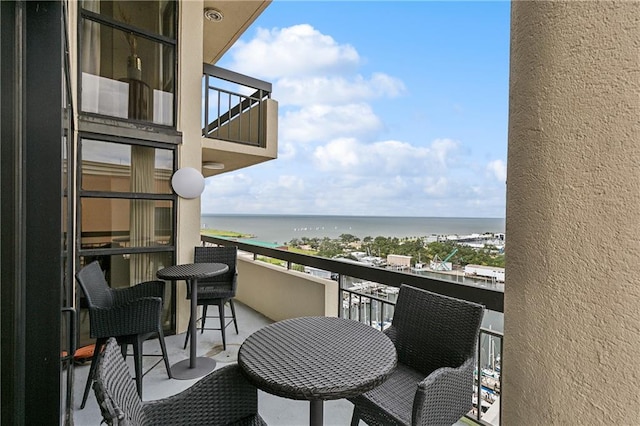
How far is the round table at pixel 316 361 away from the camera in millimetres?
1279

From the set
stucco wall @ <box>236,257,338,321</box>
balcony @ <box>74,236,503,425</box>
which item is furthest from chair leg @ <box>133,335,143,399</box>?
stucco wall @ <box>236,257,338,321</box>

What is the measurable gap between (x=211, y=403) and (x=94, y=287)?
211cm

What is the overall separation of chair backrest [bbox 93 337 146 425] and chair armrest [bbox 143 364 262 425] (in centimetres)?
9

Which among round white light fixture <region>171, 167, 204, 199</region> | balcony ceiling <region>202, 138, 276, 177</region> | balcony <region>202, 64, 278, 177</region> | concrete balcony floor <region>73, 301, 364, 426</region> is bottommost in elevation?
concrete balcony floor <region>73, 301, 364, 426</region>

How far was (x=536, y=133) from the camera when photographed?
0.65 m

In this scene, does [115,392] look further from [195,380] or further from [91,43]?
[91,43]

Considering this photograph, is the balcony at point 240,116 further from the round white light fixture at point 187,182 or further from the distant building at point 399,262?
the distant building at point 399,262

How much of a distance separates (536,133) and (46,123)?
5.86 ft

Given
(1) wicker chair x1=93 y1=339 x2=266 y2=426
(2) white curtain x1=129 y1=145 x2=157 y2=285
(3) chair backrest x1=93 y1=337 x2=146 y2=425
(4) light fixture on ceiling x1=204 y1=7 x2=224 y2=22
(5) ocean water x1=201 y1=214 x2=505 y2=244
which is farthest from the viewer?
(5) ocean water x1=201 y1=214 x2=505 y2=244

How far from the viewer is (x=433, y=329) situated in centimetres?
206

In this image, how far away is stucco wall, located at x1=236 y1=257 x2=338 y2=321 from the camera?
384cm

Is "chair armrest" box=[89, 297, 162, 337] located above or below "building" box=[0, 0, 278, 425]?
below

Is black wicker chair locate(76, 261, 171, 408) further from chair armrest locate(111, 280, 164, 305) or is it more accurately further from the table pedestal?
the table pedestal

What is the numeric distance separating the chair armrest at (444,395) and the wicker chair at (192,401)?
0.76m
